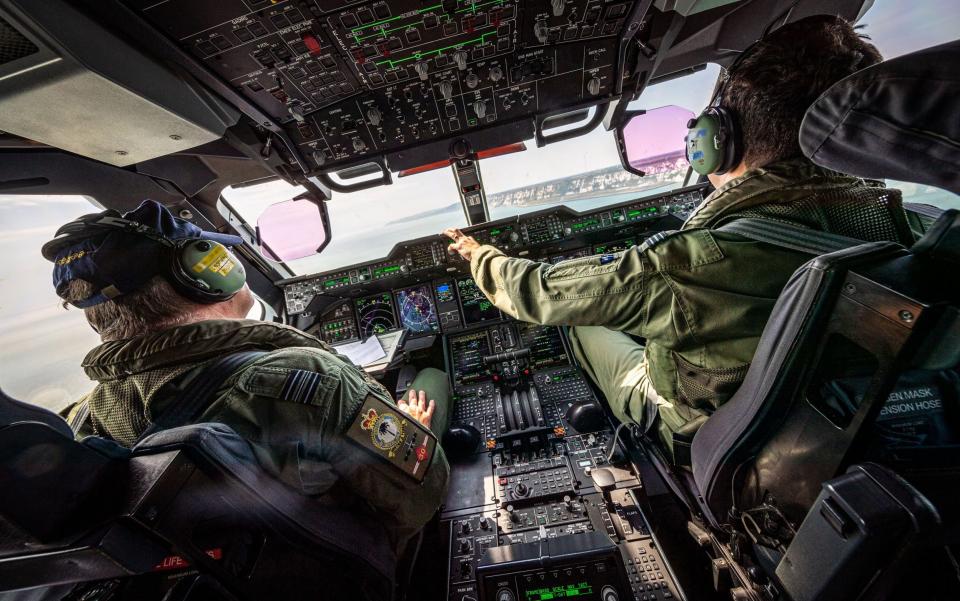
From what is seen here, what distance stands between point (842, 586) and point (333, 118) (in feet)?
8.02

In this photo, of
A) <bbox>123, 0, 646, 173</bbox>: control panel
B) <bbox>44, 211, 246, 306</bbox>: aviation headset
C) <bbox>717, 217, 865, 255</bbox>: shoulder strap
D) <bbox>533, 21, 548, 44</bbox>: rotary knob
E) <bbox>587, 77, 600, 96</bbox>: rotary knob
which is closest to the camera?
<bbox>717, 217, 865, 255</bbox>: shoulder strap

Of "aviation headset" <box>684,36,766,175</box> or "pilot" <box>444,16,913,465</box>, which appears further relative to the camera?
"aviation headset" <box>684,36,766,175</box>

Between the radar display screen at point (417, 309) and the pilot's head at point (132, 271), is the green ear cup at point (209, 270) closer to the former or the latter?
the pilot's head at point (132, 271)

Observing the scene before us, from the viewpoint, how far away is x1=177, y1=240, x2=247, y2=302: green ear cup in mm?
1093

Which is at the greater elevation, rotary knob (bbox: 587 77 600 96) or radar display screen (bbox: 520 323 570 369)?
rotary knob (bbox: 587 77 600 96)

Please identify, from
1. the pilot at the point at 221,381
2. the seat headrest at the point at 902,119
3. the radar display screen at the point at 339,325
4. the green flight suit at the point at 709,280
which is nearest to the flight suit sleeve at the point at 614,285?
the green flight suit at the point at 709,280

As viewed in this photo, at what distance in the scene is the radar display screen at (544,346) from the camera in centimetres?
268

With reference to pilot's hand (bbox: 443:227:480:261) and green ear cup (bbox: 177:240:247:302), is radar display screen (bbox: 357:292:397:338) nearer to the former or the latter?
pilot's hand (bbox: 443:227:480:261)

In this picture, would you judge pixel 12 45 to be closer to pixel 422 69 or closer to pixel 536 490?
pixel 422 69

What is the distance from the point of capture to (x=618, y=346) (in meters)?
1.98

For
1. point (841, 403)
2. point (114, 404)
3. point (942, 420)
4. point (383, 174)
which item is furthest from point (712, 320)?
point (383, 174)

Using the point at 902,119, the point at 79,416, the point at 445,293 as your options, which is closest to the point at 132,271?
the point at 79,416

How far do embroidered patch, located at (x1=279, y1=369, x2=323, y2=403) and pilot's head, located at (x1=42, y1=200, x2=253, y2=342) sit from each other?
1.69ft

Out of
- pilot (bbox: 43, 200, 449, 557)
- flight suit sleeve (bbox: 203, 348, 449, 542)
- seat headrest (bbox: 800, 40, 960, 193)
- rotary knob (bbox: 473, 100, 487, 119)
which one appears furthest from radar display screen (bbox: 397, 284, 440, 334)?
seat headrest (bbox: 800, 40, 960, 193)
